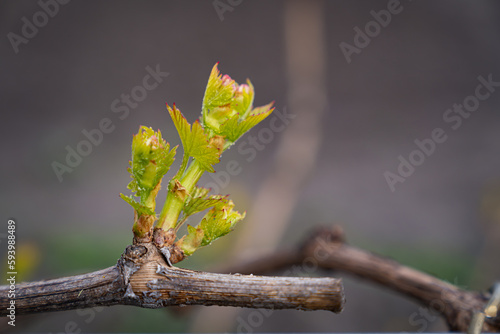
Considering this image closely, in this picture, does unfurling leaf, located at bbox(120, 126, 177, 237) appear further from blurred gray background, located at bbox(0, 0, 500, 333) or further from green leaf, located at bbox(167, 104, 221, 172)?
blurred gray background, located at bbox(0, 0, 500, 333)

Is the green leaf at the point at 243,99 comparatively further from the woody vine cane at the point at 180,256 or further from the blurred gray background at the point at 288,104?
the blurred gray background at the point at 288,104

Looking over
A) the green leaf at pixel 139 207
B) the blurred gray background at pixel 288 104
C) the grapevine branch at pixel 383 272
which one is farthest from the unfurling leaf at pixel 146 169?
the blurred gray background at pixel 288 104

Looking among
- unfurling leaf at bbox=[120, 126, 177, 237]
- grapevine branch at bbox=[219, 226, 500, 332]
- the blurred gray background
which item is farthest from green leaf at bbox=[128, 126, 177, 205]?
the blurred gray background

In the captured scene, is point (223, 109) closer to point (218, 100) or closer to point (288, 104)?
point (218, 100)

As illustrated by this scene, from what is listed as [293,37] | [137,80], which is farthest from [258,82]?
[137,80]

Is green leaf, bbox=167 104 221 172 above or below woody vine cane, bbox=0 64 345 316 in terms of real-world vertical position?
above

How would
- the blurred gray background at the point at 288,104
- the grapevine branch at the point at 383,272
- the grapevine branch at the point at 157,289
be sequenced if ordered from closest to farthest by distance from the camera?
the grapevine branch at the point at 157,289, the grapevine branch at the point at 383,272, the blurred gray background at the point at 288,104
